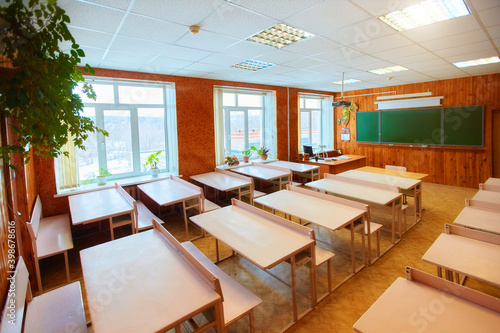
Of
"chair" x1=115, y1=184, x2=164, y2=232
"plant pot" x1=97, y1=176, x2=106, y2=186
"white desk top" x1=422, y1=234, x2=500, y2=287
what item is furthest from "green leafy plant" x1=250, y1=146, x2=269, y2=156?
"white desk top" x1=422, y1=234, x2=500, y2=287

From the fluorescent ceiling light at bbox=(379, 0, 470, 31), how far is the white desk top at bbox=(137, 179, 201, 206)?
324 centimetres

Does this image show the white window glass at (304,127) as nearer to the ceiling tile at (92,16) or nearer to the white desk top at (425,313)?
the ceiling tile at (92,16)

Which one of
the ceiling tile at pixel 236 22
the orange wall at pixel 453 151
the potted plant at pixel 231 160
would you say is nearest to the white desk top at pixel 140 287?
the ceiling tile at pixel 236 22

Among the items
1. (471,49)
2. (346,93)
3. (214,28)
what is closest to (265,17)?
(214,28)

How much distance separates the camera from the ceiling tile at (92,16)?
85.4 inches

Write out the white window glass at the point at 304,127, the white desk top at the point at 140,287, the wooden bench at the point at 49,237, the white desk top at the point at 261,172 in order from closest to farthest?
the white desk top at the point at 140,287 → the wooden bench at the point at 49,237 → the white desk top at the point at 261,172 → the white window glass at the point at 304,127

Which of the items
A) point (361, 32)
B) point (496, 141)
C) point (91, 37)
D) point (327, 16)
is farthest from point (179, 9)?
point (496, 141)

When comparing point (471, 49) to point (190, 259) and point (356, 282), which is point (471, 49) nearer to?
point (356, 282)

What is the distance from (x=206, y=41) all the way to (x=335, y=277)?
3.14m

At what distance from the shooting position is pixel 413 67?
16.1 feet

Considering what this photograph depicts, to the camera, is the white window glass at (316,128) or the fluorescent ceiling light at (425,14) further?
the white window glass at (316,128)

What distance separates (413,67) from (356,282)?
422cm

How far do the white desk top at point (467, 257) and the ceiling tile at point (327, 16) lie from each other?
7.08 feet

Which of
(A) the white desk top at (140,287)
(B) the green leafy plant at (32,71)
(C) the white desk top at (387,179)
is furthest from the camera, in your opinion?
(C) the white desk top at (387,179)
